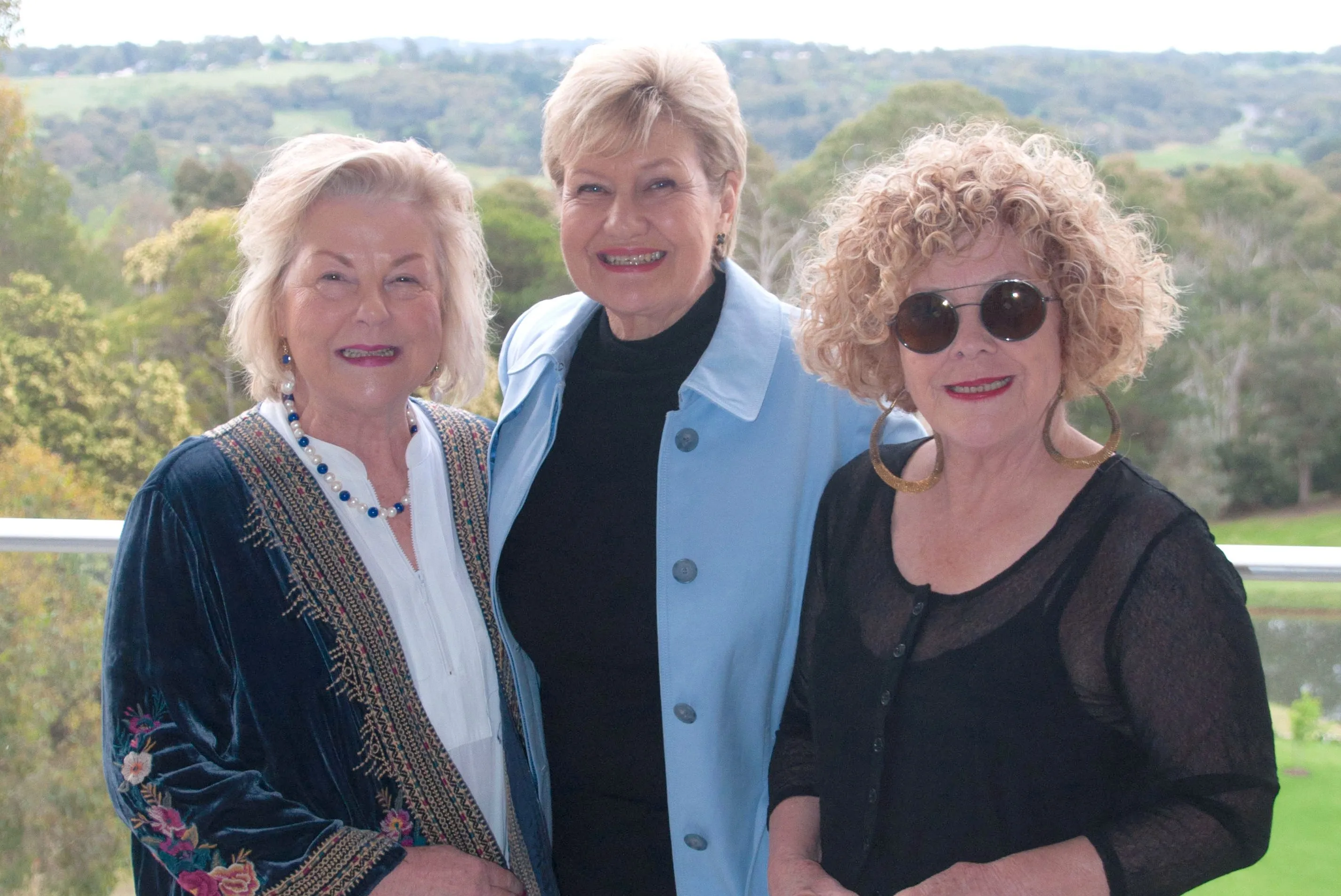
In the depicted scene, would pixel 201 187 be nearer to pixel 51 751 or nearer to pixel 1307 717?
pixel 51 751

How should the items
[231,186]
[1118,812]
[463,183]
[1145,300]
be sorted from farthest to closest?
1. [231,186]
2. [463,183]
3. [1145,300]
4. [1118,812]

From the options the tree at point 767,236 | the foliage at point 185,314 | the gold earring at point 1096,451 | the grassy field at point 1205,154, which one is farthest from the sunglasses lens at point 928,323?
the grassy field at point 1205,154

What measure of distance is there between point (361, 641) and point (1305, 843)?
1.97 m

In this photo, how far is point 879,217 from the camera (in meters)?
1.52

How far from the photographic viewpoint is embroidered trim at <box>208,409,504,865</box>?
5.88ft

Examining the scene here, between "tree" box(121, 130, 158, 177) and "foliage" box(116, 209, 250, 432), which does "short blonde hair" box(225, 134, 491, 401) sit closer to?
"foliage" box(116, 209, 250, 432)

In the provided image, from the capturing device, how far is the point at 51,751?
9.28 ft

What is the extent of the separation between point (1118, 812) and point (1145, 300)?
2.11 feet

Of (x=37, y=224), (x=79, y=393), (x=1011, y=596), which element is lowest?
(x=79, y=393)

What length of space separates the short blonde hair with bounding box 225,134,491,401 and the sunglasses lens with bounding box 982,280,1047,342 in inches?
38.6

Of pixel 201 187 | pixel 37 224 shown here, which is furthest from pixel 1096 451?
pixel 37 224

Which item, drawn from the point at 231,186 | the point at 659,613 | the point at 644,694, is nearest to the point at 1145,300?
the point at 659,613

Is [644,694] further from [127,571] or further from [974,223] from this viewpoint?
[974,223]

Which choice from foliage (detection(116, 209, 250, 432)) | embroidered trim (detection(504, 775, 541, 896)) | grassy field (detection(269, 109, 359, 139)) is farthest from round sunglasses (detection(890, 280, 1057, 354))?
foliage (detection(116, 209, 250, 432))
